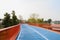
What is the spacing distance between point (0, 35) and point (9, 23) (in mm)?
87857

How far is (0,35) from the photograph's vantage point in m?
9.76

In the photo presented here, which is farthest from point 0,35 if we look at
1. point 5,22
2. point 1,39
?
point 5,22

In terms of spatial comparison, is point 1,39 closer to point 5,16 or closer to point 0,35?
point 0,35

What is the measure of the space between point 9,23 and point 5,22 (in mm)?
2228

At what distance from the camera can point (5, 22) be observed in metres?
96.0

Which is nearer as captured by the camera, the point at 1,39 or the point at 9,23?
the point at 1,39

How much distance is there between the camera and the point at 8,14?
10106 cm

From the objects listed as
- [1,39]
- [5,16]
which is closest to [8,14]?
[5,16]

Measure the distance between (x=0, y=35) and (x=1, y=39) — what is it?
1.50 feet

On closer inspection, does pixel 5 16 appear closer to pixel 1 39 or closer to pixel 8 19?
pixel 8 19

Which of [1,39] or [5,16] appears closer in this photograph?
[1,39]

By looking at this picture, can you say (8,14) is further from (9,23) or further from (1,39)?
(1,39)

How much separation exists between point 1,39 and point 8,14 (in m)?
91.5

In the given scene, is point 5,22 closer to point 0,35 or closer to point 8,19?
point 8,19
